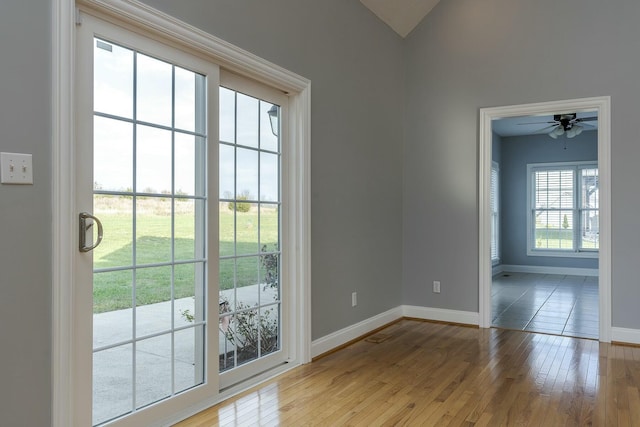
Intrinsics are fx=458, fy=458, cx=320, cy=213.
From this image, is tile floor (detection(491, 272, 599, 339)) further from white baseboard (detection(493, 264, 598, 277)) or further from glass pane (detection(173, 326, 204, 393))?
glass pane (detection(173, 326, 204, 393))

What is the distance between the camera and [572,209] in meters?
8.81

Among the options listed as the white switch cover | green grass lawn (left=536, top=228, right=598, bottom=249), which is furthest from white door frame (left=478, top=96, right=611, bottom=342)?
green grass lawn (left=536, top=228, right=598, bottom=249)

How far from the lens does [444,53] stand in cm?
480

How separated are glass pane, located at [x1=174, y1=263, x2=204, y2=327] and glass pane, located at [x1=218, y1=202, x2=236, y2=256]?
0.25 meters

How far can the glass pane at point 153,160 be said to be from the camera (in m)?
2.33

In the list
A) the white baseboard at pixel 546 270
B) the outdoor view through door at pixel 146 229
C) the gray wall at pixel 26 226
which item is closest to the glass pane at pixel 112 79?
the outdoor view through door at pixel 146 229

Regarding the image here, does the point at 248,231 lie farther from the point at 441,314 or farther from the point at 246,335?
the point at 441,314

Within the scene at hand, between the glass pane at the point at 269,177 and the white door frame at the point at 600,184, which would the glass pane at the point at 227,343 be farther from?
the white door frame at the point at 600,184

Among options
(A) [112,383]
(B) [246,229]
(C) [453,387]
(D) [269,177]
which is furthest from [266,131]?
(C) [453,387]

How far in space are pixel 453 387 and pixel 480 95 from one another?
9.72 ft

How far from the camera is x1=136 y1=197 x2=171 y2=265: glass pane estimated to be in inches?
91.9

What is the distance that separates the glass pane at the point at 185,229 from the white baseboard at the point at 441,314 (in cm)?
302

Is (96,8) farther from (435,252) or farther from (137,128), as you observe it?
(435,252)

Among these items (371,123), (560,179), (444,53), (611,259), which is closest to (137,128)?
(371,123)
